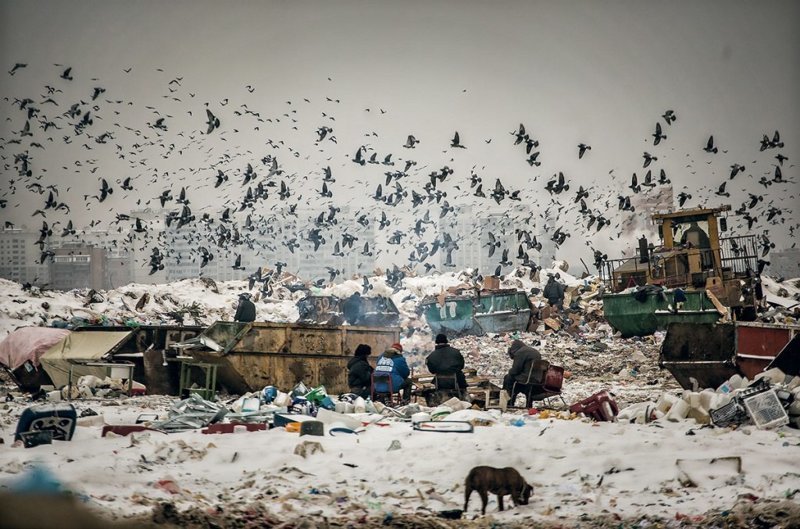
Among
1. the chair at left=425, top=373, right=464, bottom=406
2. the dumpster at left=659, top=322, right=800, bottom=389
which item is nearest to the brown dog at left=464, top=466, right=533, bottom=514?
the chair at left=425, top=373, right=464, bottom=406

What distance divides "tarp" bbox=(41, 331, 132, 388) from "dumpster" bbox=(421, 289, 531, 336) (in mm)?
10836

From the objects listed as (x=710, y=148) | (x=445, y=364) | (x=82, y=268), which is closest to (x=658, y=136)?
(x=710, y=148)

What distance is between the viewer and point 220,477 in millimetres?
7293

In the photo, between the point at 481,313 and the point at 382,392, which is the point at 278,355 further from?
the point at 481,313

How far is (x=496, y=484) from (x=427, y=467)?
1425 millimetres

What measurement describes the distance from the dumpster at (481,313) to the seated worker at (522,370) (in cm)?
1133

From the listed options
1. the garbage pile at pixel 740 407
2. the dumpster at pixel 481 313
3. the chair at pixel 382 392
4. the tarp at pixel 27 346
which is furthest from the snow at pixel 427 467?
the dumpster at pixel 481 313

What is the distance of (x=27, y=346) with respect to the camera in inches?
560

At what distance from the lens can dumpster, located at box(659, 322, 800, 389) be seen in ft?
36.5

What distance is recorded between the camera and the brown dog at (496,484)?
6.30 meters

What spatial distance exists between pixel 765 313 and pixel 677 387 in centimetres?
747

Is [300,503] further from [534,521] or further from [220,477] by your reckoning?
[534,521]

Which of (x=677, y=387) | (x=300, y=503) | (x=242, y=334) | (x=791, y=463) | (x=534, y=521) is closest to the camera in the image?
(x=534, y=521)

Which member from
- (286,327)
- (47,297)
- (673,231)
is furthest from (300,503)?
(47,297)
